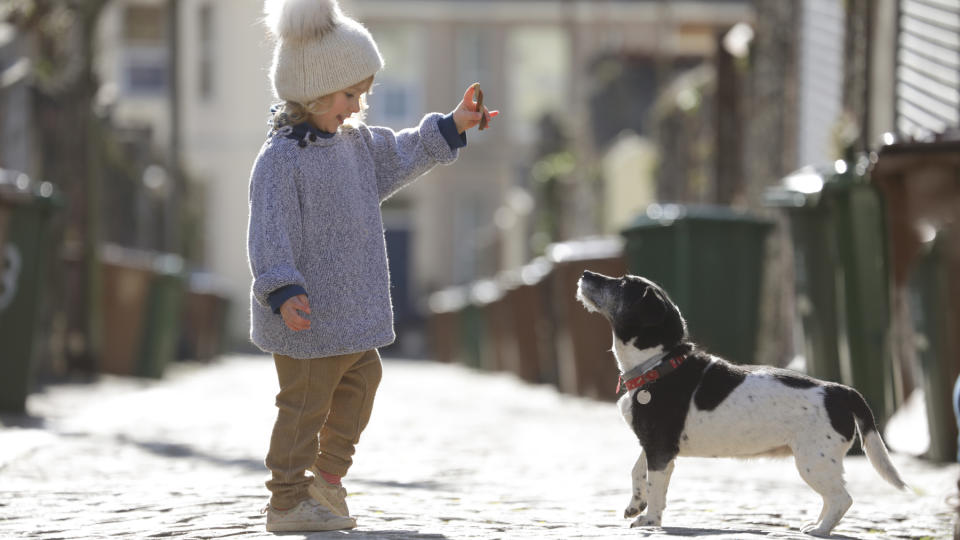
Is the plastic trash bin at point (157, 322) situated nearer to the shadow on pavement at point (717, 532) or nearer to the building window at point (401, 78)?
the shadow on pavement at point (717, 532)

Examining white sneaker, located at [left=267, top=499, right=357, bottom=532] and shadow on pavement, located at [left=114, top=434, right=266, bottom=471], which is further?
shadow on pavement, located at [left=114, top=434, right=266, bottom=471]

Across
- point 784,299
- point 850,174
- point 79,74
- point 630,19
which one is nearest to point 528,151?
point 630,19

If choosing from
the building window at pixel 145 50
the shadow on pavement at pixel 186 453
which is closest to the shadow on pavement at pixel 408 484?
the shadow on pavement at pixel 186 453

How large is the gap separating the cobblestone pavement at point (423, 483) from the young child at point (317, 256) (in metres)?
0.23

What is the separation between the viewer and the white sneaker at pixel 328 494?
4672 millimetres

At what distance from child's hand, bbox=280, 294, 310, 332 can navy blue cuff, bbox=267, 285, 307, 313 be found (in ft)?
0.04

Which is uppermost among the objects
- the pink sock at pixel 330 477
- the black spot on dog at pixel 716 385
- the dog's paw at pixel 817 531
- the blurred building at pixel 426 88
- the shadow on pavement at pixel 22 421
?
the blurred building at pixel 426 88

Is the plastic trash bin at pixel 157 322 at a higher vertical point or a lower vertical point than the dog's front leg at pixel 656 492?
higher

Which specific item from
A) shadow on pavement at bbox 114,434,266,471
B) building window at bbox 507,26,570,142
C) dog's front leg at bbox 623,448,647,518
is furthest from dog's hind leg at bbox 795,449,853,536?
building window at bbox 507,26,570,142

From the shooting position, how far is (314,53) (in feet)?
15.2

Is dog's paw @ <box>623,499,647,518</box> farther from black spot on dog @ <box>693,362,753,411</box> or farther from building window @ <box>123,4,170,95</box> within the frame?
building window @ <box>123,4,170,95</box>

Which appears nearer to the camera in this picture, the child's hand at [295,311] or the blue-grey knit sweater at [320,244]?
the child's hand at [295,311]

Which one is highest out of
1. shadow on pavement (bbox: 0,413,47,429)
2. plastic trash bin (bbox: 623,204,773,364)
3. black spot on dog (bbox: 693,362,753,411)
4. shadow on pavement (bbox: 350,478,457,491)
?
plastic trash bin (bbox: 623,204,773,364)

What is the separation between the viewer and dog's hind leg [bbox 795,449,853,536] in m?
4.46
